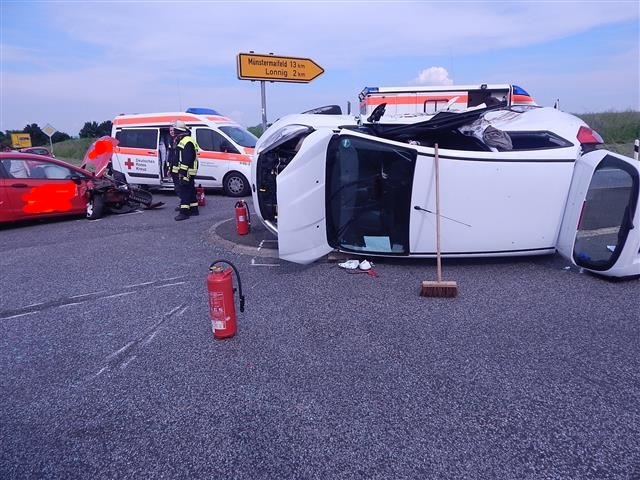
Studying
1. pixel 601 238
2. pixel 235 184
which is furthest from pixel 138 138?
pixel 601 238

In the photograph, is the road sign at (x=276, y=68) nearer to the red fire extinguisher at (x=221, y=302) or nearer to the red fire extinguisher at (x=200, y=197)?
the red fire extinguisher at (x=200, y=197)

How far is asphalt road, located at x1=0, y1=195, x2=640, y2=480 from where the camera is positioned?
8.13ft

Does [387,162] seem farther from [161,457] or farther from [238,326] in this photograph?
[161,457]

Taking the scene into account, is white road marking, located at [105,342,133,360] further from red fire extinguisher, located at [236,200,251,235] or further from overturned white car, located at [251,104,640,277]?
red fire extinguisher, located at [236,200,251,235]

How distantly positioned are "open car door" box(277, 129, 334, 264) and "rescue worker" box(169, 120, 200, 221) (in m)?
4.37

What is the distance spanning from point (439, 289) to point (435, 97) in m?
9.27

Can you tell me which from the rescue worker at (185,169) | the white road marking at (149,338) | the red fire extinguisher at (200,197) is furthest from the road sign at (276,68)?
the white road marking at (149,338)

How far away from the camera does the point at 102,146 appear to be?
10.8 meters

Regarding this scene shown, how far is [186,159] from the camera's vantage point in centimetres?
880

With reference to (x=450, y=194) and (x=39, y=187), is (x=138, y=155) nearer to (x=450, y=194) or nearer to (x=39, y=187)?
(x=39, y=187)

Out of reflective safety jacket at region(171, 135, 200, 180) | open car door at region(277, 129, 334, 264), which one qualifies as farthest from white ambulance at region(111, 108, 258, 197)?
open car door at region(277, 129, 334, 264)

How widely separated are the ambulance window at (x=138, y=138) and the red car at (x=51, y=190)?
2.77 m

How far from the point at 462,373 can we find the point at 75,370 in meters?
2.86

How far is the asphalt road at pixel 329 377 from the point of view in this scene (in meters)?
2.48
